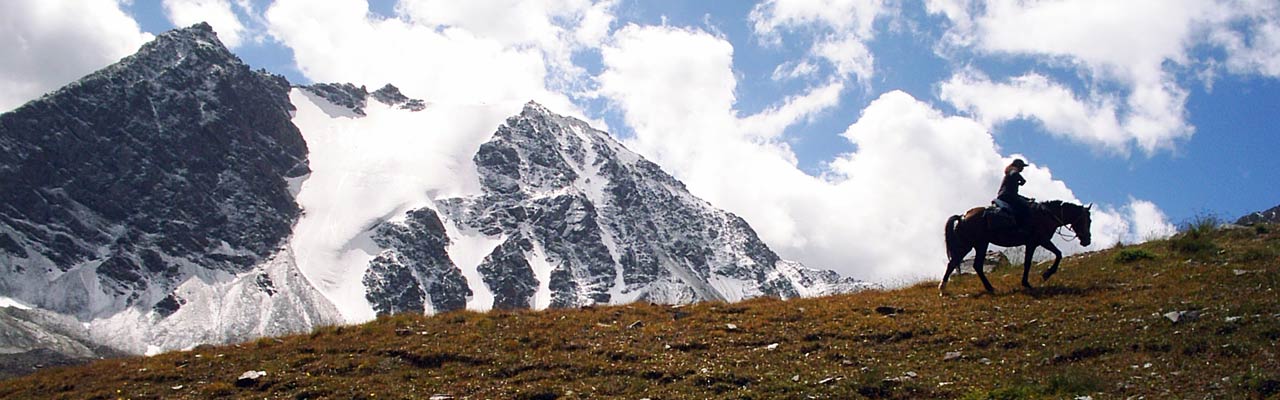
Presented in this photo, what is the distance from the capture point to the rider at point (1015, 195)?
83.8ft

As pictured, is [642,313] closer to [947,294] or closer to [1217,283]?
[947,294]

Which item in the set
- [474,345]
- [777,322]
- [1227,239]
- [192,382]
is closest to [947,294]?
[777,322]

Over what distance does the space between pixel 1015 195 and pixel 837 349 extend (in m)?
8.98

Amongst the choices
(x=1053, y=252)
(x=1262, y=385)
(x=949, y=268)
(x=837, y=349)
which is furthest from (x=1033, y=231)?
(x=1262, y=385)

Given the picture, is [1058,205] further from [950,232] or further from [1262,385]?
[1262,385]

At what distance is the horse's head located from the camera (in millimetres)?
25531

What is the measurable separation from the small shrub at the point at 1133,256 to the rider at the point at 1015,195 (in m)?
3.98

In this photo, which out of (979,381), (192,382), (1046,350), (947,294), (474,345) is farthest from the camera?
(947,294)

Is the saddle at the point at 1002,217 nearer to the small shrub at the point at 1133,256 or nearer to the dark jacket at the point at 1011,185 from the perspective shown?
the dark jacket at the point at 1011,185

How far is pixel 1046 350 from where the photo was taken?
18203 mm

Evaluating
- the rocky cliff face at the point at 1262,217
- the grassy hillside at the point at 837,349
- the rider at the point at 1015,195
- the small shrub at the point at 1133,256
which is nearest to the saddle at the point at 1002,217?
the rider at the point at 1015,195

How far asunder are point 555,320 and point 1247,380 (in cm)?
1696

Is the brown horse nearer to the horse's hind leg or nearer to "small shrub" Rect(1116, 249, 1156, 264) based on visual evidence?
the horse's hind leg

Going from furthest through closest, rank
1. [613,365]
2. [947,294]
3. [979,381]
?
[947,294] < [613,365] < [979,381]
